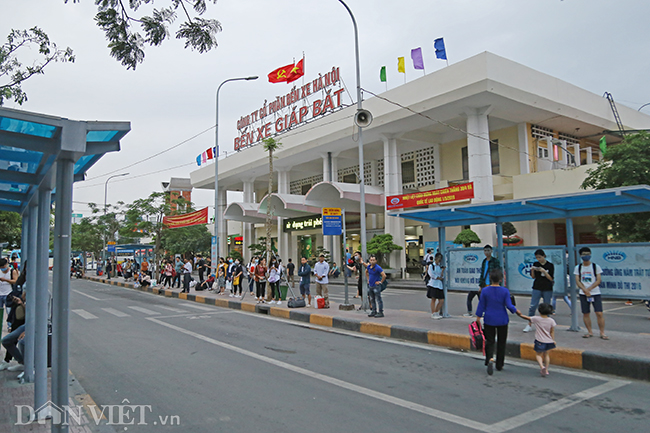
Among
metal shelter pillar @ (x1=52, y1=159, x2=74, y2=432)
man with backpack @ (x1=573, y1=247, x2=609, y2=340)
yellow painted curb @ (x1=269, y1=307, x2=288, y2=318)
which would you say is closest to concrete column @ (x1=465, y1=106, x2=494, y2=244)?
yellow painted curb @ (x1=269, y1=307, x2=288, y2=318)

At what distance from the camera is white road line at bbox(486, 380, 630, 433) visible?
443 centimetres

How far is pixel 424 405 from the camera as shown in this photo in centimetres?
507

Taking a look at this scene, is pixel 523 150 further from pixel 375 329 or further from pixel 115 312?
pixel 115 312

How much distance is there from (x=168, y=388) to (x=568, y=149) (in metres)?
27.3

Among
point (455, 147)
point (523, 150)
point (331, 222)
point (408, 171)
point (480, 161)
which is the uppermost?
point (455, 147)

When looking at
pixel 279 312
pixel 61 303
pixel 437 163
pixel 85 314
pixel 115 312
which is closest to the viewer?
pixel 61 303

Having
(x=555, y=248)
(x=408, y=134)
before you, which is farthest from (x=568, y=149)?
(x=555, y=248)

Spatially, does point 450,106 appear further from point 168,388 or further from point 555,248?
point 168,388

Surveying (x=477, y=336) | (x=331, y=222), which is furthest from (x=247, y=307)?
(x=477, y=336)

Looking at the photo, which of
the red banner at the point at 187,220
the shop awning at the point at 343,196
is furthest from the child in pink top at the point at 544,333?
the red banner at the point at 187,220

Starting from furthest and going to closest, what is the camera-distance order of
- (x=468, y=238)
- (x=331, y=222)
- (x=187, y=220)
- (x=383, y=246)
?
(x=187, y=220) → (x=383, y=246) → (x=468, y=238) → (x=331, y=222)

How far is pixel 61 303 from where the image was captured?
3.65 m

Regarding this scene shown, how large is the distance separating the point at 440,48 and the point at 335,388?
68.2ft

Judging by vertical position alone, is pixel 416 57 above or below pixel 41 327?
above
